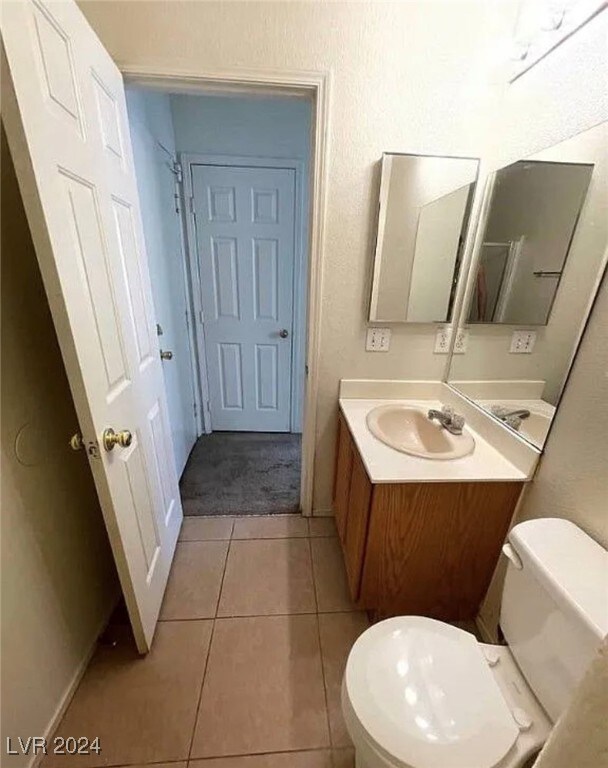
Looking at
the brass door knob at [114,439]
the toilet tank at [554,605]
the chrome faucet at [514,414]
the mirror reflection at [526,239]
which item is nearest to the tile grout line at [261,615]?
the toilet tank at [554,605]

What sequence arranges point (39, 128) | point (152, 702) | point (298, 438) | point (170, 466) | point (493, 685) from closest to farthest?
point (39, 128) → point (493, 685) → point (152, 702) → point (170, 466) → point (298, 438)

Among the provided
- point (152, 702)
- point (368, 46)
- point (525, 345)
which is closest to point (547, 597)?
point (525, 345)

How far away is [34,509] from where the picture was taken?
0.93 meters

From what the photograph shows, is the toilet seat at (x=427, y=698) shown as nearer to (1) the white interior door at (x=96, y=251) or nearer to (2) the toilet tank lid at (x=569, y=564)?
(2) the toilet tank lid at (x=569, y=564)

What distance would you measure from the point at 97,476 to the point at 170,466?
0.70 m

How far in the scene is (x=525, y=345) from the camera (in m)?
1.17

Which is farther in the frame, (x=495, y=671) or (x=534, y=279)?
(x=534, y=279)

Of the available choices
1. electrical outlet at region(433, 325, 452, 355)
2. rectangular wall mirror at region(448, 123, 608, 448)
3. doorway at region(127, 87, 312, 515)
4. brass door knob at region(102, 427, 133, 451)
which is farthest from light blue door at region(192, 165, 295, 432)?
brass door knob at region(102, 427, 133, 451)

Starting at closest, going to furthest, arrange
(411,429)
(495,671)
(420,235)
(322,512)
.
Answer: (495,671), (420,235), (411,429), (322,512)

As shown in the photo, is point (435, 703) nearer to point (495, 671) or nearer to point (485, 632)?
point (495, 671)

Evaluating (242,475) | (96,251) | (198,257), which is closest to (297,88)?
(96,251)

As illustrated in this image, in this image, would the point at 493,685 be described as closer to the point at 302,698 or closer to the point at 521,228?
the point at 302,698

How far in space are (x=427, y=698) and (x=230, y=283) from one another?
230cm

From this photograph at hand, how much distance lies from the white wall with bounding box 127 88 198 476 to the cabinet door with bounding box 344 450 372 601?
1.17 meters
